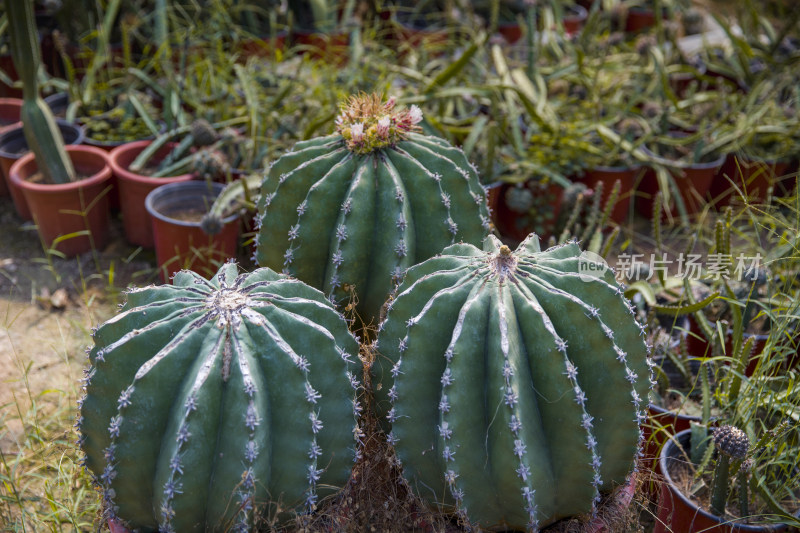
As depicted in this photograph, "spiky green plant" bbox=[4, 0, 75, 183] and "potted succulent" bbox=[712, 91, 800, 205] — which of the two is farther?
"potted succulent" bbox=[712, 91, 800, 205]

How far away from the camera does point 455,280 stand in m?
1.75

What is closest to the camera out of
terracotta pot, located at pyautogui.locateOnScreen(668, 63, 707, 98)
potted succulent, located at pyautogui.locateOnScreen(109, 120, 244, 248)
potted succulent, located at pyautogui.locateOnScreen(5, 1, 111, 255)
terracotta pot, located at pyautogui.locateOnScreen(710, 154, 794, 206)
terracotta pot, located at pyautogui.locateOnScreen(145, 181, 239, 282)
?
terracotta pot, located at pyautogui.locateOnScreen(145, 181, 239, 282)

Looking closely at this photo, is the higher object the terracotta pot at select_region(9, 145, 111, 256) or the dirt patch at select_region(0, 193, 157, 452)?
the terracotta pot at select_region(9, 145, 111, 256)

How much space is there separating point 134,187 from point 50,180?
17.4 inches

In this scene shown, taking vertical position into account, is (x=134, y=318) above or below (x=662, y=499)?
above

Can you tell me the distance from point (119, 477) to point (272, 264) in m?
0.86

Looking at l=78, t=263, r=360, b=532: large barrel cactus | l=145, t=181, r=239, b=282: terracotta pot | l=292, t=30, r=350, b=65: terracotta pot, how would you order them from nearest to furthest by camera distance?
1. l=78, t=263, r=360, b=532: large barrel cactus
2. l=145, t=181, r=239, b=282: terracotta pot
3. l=292, t=30, r=350, b=65: terracotta pot

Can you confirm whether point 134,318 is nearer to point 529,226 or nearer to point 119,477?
point 119,477

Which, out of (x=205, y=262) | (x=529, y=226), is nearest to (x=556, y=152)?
(x=529, y=226)

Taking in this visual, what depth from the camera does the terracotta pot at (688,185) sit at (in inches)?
171

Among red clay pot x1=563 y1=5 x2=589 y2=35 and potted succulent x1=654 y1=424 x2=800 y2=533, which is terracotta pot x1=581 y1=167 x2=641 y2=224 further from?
red clay pot x1=563 y1=5 x2=589 y2=35

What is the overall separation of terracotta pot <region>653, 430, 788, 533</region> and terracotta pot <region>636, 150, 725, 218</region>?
2283mm

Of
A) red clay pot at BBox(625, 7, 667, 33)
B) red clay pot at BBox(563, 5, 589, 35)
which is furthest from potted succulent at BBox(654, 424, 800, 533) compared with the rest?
red clay pot at BBox(625, 7, 667, 33)

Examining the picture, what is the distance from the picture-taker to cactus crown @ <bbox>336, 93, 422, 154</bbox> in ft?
7.00
